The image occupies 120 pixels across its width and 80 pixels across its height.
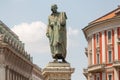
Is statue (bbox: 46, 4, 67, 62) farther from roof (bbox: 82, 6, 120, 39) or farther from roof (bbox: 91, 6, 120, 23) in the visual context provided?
roof (bbox: 91, 6, 120, 23)

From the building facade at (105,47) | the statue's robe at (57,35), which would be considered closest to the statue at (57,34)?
the statue's robe at (57,35)

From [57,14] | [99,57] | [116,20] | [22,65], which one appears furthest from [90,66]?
[57,14]

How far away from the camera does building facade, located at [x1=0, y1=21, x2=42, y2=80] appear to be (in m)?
92.0

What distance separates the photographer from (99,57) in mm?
77375

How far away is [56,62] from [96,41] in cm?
5479

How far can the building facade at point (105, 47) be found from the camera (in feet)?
244

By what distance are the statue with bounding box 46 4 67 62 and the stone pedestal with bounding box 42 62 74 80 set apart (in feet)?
2.05

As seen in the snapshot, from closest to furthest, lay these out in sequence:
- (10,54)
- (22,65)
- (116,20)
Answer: (116,20) → (10,54) → (22,65)

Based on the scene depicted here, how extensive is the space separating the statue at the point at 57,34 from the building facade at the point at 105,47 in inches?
1938

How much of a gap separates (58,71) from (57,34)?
1.95 m

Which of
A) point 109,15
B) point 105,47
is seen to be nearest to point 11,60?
point 109,15

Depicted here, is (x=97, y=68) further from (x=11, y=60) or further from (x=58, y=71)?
(x=58, y=71)

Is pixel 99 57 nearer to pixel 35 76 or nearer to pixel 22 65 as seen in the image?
pixel 22 65

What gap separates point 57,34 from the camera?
24.1m
